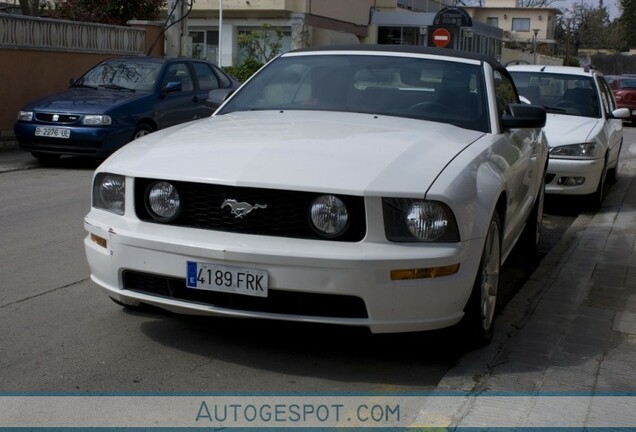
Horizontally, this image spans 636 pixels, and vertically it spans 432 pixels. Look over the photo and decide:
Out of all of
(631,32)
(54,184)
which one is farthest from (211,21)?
(631,32)

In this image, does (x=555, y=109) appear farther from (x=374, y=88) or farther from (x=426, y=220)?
(x=426, y=220)

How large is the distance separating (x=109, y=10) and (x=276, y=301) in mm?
18045

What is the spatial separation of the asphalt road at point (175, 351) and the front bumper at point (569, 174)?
4120mm

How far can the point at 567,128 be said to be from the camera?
10.6m

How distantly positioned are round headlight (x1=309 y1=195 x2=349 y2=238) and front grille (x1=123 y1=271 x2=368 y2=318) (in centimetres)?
31

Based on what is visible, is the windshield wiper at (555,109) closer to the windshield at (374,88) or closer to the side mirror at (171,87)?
the side mirror at (171,87)

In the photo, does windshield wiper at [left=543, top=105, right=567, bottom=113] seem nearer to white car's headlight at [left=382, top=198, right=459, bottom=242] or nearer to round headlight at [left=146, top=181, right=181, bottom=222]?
white car's headlight at [left=382, top=198, right=459, bottom=242]

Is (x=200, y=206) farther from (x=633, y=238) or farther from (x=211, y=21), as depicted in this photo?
(x=211, y=21)

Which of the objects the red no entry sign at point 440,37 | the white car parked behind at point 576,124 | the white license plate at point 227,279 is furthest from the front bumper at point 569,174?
the red no entry sign at point 440,37

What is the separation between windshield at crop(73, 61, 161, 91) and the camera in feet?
43.9

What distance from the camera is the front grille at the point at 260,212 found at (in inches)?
169

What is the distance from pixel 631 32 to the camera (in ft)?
319

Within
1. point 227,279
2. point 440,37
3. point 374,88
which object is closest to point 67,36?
point 440,37

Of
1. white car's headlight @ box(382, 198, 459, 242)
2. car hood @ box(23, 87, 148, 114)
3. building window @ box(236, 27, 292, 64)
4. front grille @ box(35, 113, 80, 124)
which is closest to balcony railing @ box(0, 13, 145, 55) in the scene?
car hood @ box(23, 87, 148, 114)
